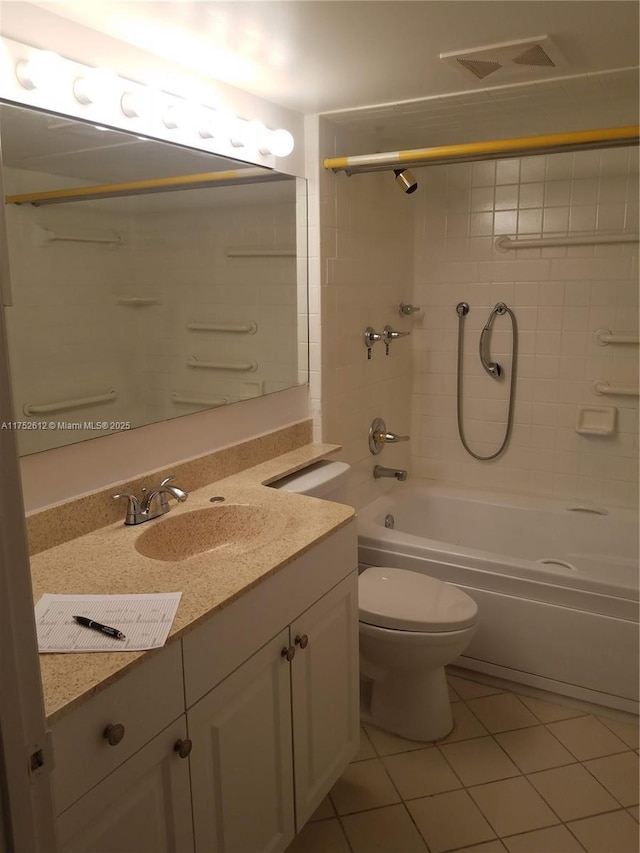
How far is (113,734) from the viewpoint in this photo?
1.10 m

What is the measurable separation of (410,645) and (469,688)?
584mm

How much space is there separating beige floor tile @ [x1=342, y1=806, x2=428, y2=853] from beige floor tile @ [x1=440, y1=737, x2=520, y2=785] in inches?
10.4

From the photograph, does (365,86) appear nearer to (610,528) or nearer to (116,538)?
(116,538)

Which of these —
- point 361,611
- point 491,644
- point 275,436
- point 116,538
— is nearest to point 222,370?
point 275,436

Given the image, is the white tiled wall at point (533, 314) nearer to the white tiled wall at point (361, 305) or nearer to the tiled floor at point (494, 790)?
the white tiled wall at point (361, 305)

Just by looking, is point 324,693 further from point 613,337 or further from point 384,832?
point 613,337

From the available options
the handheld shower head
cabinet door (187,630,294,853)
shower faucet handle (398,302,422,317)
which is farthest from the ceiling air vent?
cabinet door (187,630,294,853)

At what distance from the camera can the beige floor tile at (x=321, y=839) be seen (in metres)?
1.86

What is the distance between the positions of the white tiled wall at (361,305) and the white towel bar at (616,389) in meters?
0.91

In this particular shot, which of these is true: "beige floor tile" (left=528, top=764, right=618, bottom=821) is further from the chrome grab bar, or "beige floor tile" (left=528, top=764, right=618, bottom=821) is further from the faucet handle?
the faucet handle

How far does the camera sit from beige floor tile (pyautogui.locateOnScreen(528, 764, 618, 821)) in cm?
198

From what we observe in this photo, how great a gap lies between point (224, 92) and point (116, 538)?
142 cm

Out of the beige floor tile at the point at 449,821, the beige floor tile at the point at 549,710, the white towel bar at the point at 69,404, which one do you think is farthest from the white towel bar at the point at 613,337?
the white towel bar at the point at 69,404

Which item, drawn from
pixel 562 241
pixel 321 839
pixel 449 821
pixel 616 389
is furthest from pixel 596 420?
pixel 321 839
